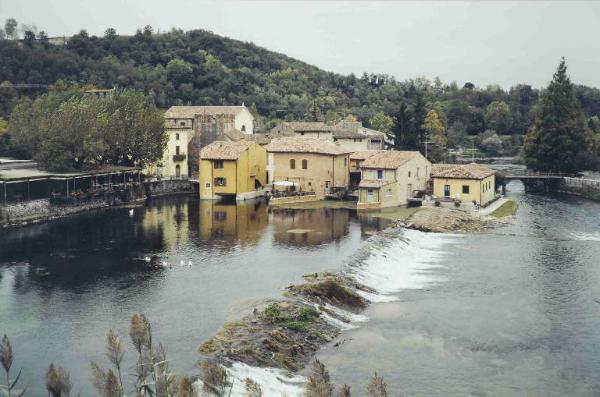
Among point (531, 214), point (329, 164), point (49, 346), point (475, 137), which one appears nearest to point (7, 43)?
point (329, 164)

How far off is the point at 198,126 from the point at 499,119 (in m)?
66.6

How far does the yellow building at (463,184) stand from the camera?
176ft

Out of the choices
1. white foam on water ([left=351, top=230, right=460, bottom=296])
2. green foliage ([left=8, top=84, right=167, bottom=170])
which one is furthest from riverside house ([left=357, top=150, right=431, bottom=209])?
green foliage ([left=8, top=84, right=167, bottom=170])

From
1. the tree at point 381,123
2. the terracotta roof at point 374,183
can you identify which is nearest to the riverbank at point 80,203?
the terracotta roof at point 374,183

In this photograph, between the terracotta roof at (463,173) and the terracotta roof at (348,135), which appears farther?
the terracotta roof at (348,135)

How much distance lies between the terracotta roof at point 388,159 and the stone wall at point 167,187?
1998cm

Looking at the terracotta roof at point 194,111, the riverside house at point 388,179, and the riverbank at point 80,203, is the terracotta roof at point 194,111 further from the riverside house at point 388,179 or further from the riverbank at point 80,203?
the riverside house at point 388,179

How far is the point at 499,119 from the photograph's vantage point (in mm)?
121250

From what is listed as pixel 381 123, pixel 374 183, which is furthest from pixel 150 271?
pixel 381 123

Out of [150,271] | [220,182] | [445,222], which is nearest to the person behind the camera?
[150,271]

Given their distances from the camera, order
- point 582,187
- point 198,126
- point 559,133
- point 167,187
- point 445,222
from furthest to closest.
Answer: point 198,126 < point 559,133 < point 167,187 < point 582,187 < point 445,222

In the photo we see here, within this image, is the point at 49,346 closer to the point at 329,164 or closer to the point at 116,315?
the point at 116,315

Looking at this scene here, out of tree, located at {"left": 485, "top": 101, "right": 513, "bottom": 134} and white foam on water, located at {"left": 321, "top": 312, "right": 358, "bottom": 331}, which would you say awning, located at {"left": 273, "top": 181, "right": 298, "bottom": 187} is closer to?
white foam on water, located at {"left": 321, "top": 312, "right": 358, "bottom": 331}

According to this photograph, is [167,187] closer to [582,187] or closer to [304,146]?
[304,146]
